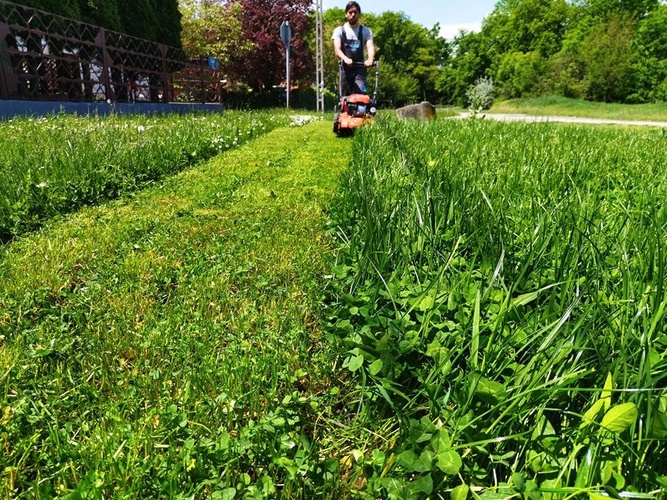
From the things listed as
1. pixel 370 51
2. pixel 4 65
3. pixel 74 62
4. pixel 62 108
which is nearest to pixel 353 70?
pixel 370 51

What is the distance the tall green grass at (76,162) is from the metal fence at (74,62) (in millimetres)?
4637

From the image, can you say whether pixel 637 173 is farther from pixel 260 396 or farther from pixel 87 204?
pixel 87 204

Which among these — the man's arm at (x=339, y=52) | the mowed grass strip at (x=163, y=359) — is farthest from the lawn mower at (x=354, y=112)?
the mowed grass strip at (x=163, y=359)

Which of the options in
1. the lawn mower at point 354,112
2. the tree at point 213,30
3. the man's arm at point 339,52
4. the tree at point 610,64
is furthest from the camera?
the tree at point 610,64

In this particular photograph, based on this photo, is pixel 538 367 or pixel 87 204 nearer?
pixel 538 367

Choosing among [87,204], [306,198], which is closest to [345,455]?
[306,198]

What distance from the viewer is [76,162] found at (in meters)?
3.72

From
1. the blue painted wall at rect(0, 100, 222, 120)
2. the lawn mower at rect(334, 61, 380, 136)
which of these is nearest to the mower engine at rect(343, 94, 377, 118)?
the lawn mower at rect(334, 61, 380, 136)

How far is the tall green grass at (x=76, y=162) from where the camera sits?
293cm

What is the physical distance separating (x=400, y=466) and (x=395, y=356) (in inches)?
11.2

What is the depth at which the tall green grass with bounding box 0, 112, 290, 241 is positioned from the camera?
2.93 metres

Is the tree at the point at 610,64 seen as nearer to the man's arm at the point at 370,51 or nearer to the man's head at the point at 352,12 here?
the man's arm at the point at 370,51

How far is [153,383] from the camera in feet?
4.38

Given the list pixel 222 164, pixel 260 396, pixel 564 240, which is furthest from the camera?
pixel 222 164
